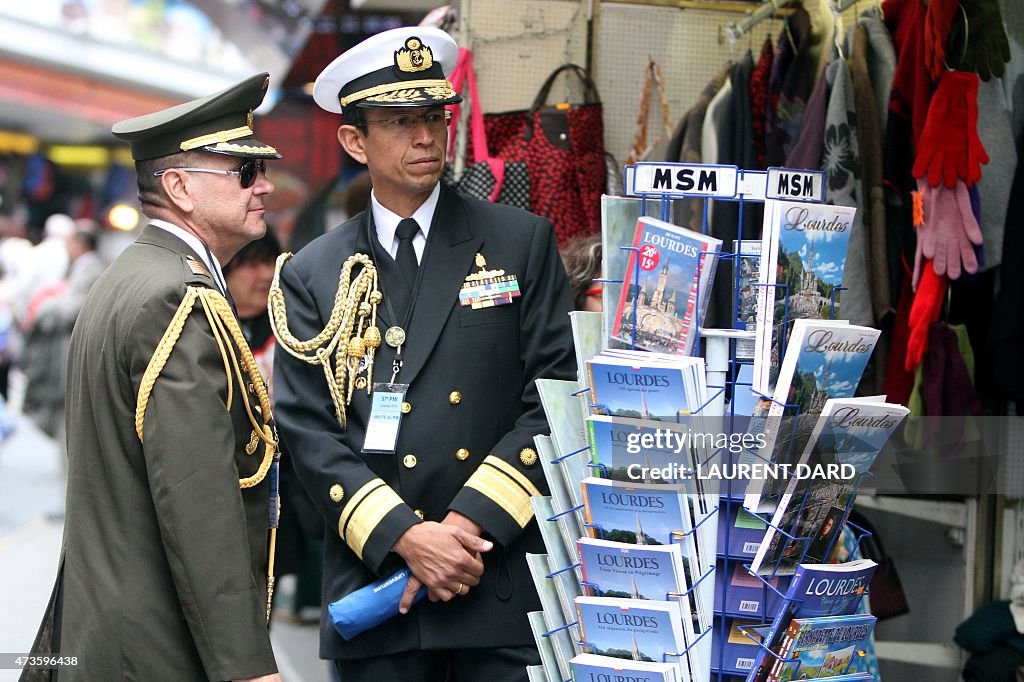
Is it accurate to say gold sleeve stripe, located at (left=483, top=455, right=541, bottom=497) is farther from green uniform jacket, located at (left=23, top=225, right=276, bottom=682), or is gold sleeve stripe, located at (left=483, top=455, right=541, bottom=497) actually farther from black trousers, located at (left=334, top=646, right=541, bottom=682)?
green uniform jacket, located at (left=23, top=225, right=276, bottom=682)

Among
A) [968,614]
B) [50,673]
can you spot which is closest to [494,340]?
[50,673]

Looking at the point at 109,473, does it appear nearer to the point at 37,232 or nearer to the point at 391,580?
the point at 391,580

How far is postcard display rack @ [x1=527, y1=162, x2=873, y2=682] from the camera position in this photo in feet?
7.02

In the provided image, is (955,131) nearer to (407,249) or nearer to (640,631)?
(407,249)

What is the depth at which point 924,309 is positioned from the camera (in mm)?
3361

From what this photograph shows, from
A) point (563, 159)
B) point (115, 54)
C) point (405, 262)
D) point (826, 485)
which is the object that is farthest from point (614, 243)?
point (115, 54)

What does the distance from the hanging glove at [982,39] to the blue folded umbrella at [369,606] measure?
210 cm

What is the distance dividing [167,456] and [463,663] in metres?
0.90

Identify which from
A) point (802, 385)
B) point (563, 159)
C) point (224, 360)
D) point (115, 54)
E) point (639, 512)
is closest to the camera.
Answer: point (802, 385)

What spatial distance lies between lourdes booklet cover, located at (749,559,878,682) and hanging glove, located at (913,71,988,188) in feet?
4.88

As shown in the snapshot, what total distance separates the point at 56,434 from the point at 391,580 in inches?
282

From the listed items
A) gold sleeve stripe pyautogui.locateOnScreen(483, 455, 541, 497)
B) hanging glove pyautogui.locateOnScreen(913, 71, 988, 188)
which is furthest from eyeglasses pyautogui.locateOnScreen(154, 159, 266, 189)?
hanging glove pyautogui.locateOnScreen(913, 71, 988, 188)

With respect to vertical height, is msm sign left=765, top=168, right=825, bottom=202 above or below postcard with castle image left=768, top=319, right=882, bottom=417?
above

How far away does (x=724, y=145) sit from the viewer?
3879 mm
